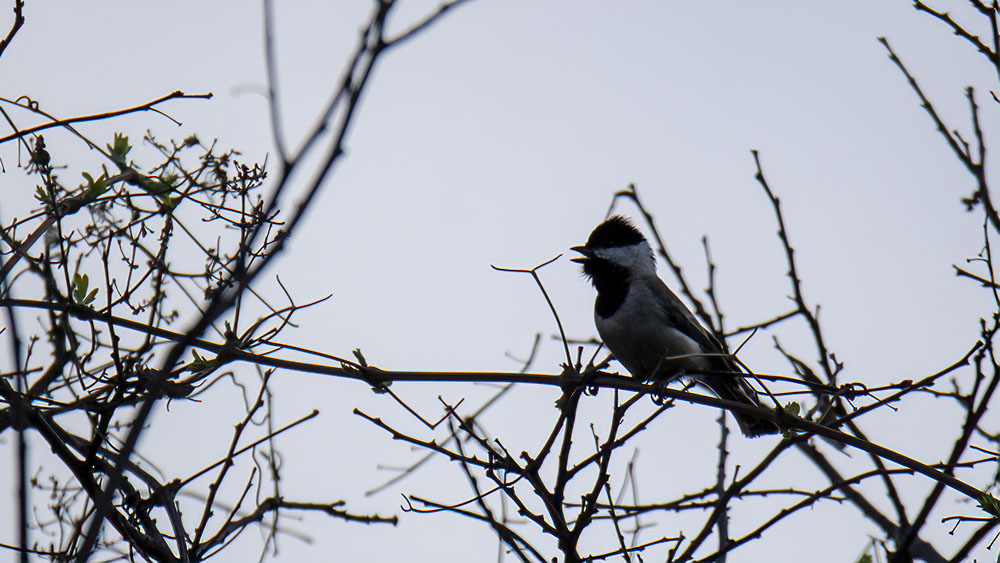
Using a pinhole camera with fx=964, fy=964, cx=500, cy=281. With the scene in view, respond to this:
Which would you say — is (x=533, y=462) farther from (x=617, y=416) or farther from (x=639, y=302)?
(x=639, y=302)

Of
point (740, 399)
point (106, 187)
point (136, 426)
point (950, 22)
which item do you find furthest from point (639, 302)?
point (136, 426)

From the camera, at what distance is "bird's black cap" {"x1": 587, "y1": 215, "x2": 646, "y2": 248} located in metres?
6.78

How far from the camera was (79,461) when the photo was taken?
2912 mm

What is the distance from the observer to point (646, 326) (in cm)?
605

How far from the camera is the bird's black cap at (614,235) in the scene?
678 cm

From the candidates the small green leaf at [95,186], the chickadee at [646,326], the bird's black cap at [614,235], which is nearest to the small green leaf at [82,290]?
the small green leaf at [95,186]

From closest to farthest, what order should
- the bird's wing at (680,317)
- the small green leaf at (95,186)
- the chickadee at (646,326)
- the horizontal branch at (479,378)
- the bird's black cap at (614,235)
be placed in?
1. the horizontal branch at (479,378)
2. the small green leaf at (95,186)
3. the chickadee at (646,326)
4. the bird's wing at (680,317)
5. the bird's black cap at (614,235)

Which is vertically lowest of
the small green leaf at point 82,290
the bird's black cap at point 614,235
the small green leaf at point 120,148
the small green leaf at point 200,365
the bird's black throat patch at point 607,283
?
the small green leaf at point 200,365

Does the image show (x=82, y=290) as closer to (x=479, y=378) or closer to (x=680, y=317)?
(x=479, y=378)

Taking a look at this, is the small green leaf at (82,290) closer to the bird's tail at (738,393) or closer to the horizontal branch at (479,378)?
the horizontal branch at (479,378)

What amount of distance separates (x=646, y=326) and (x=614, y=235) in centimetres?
98

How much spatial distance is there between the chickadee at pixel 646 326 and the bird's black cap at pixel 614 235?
11mm

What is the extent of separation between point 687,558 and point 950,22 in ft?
9.73

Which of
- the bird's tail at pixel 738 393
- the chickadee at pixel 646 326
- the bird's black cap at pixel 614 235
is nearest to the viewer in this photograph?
the bird's tail at pixel 738 393
